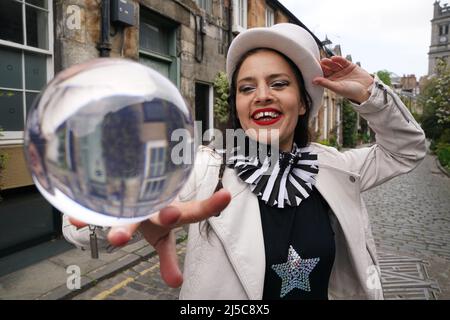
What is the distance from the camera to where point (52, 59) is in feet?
17.0

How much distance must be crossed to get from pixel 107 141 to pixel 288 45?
4.23ft

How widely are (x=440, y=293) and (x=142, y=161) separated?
4697mm

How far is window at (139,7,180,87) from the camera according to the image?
7219 mm

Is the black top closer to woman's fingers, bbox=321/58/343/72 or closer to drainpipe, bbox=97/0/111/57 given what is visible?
woman's fingers, bbox=321/58/343/72

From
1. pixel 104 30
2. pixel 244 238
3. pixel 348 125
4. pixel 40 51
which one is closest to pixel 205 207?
pixel 244 238

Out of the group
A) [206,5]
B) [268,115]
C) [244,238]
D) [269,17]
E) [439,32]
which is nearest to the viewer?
[244,238]

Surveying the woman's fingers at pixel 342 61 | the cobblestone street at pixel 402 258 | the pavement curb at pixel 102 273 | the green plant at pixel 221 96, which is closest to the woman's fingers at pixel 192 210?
the woman's fingers at pixel 342 61

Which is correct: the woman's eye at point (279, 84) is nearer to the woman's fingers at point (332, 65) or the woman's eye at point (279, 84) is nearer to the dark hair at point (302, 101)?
the dark hair at point (302, 101)

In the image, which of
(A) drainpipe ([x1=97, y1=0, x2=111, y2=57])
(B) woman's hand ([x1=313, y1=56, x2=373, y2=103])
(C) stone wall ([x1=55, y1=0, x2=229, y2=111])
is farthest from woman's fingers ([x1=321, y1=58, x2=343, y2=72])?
(A) drainpipe ([x1=97, y1=0, x2=111, y2=57])

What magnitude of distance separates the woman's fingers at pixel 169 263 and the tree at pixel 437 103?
17402 millimetres

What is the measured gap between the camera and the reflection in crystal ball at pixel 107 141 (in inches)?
28.3

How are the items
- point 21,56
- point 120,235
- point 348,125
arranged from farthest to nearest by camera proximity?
point 348,125 → point 21,56 → point 120,235

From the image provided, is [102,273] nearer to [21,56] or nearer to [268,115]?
[21,56]

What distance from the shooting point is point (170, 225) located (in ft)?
3.07
